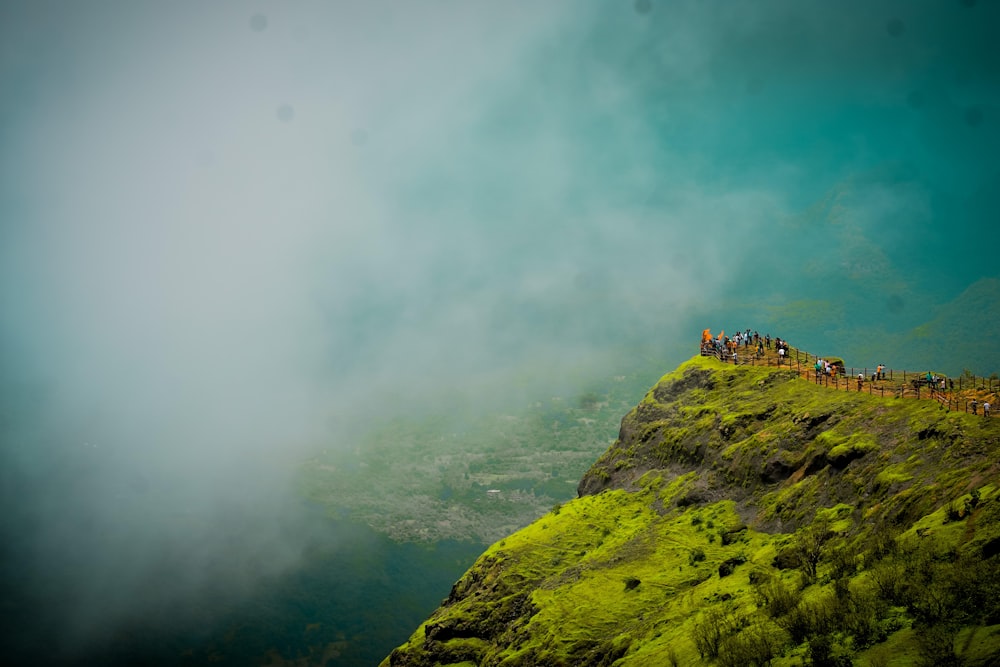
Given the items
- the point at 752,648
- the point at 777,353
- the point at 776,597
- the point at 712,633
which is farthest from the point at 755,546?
the point at 777,353

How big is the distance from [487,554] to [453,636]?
14640 mm

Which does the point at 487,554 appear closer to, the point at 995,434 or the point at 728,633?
the point at 728,633

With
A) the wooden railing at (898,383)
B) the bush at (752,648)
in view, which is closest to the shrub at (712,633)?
the bush at (752,648)

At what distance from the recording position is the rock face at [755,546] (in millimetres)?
38844

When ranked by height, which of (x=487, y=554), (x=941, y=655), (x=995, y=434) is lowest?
(x=941, y=655)

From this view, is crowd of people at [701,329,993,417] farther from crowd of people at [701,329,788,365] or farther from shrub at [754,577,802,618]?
shrub at [754,577,802,618]

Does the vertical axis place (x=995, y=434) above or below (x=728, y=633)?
above

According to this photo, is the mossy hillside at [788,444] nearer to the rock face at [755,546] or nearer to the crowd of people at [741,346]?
the rock face at [755,546]

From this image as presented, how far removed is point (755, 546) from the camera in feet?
224

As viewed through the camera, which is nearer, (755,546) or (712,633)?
(712,633)

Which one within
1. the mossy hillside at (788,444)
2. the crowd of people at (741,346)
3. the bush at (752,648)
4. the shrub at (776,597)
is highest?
the crowd of people at (741,346)

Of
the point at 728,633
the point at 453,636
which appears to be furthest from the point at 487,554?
the point at 728,633

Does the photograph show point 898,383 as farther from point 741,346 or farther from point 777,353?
point 741,346

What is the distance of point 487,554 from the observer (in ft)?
329
